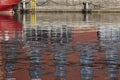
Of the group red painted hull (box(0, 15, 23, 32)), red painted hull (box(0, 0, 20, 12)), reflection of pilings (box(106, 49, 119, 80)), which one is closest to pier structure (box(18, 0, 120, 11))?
red painted hull (box(0, 0, 20, 12))

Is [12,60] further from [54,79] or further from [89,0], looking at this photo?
[89,0]

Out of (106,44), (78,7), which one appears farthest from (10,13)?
(106,44)

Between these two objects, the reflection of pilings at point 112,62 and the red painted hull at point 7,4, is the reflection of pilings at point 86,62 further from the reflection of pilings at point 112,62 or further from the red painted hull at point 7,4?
the red painted hull at point 7,4

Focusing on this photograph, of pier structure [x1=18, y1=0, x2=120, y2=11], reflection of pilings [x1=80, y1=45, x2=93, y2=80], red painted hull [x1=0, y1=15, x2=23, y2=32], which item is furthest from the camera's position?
pier structure [x1=18, y1=0, x2=120, y2=11]

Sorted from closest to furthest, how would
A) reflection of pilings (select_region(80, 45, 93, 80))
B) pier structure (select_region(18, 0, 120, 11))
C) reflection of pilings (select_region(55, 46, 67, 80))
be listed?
reflection of pilings (select_region(80, 45, 93, 80)) < reflection of pilings (select_region(55, 46, 67, 80)) < pier structure (select_region(18, 0, 120, 11))

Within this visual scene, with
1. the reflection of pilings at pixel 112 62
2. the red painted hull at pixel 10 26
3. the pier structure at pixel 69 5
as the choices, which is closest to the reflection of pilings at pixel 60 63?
the reflection of pilings at pixel 112 62

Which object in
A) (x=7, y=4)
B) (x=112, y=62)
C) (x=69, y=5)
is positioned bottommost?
(x=112, y=62)

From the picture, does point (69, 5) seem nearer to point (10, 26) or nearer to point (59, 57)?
point (10, 26)

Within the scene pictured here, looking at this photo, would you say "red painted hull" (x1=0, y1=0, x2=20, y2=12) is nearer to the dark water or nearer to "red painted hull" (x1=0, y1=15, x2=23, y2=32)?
"red painted hull" (x1=0, y1=15, x2=23, y2=32)

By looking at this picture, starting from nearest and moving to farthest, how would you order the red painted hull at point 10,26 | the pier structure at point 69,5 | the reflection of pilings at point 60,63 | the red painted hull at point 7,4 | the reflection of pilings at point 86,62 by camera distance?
1. the reflection of pilings at point 86,62
2. the reflection of pilings at point 60,63
3. the red painted hull at point 10,26
4. the red painted hull at point 7,4
5. the pier structure at point 69,5

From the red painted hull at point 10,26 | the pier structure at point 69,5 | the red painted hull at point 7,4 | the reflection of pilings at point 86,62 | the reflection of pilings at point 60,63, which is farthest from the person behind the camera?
the pier structure at point 69,5

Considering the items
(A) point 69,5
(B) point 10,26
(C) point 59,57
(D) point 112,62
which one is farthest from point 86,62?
(A) point 69,5

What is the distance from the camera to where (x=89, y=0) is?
54094 millimetres

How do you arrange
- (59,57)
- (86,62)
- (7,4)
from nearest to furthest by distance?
(86,62)
(59,57)
(7,4)
